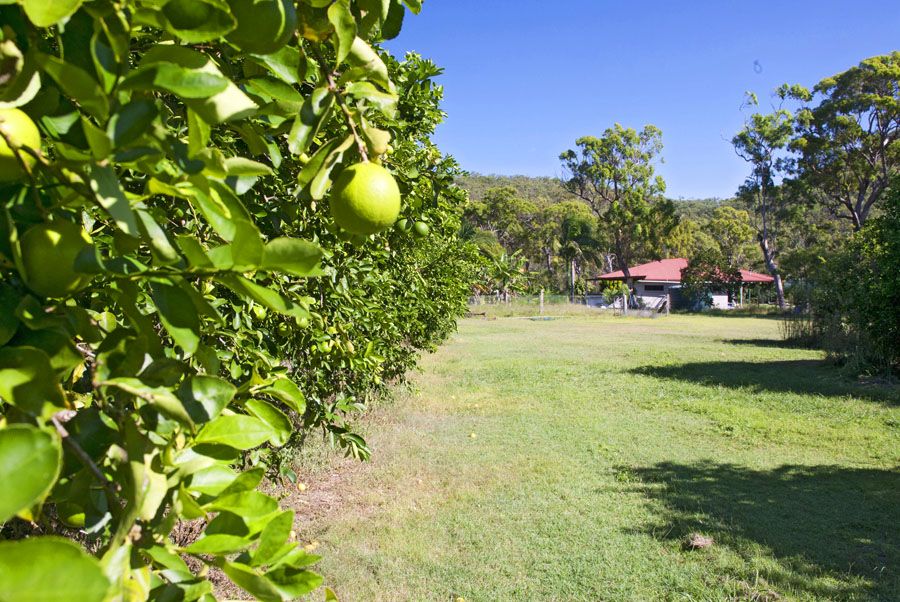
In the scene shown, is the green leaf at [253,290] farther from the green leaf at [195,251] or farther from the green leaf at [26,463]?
the green leaf at [26,463]

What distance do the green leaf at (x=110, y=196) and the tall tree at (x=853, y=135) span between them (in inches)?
1307

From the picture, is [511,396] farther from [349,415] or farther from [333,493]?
[333,493]

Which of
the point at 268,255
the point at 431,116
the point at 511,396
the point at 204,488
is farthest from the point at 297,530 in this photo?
the point at 511,396

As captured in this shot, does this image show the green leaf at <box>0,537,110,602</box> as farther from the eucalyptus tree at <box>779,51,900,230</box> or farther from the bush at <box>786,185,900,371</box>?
the eucalyptus tree at <box>779,51,900,230</box>

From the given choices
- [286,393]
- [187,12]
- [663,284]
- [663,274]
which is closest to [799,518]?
[286,393]

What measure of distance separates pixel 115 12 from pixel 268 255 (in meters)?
0.28

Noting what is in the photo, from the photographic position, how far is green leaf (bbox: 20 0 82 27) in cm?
54

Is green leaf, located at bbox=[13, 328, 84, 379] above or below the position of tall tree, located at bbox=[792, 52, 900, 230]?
below

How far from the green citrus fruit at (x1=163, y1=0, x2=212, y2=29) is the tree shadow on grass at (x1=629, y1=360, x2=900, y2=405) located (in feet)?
36.2

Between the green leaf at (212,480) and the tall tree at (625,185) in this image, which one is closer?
the green leaf at (212,480)

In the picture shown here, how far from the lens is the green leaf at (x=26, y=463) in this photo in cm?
45

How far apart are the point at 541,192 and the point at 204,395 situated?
283 ft

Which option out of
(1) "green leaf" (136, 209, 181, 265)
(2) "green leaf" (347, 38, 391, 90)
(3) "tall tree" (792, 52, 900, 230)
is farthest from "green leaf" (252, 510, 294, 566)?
(3) "tall tree" (792, 52, 900, 230)

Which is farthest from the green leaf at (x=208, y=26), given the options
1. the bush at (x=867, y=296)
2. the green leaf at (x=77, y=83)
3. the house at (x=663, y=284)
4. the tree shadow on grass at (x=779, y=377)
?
the house at (x=663, y=284)
